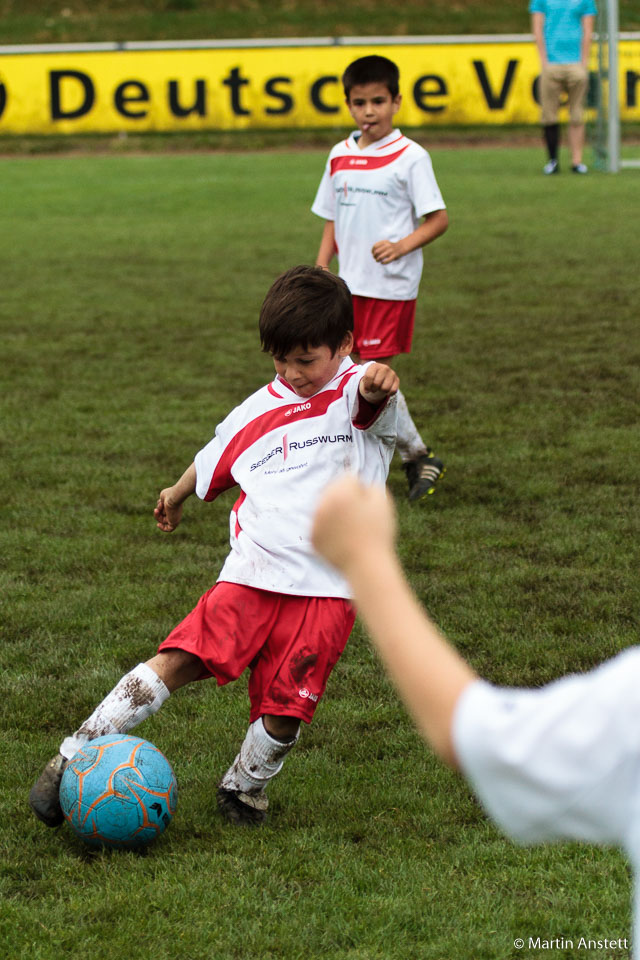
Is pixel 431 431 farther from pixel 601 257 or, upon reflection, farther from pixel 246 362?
pixel 601 257

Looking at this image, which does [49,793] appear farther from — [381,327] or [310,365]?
[381,327]

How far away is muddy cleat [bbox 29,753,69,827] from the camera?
9.75 ft

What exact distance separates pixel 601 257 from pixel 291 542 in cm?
873

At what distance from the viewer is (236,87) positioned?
21.6m

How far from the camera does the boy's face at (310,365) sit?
3025mm

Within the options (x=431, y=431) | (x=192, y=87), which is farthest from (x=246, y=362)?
(x=192, y=87)

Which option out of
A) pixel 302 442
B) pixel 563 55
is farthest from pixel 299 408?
pixel 563 55

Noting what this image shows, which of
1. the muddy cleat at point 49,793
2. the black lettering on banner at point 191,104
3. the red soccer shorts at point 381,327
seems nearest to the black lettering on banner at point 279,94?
the black lettering on banner at point 191,104

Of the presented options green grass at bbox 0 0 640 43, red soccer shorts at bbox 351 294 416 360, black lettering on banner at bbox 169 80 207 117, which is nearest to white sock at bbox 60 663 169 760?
red soccer shorts at bbox 351 294 416 360

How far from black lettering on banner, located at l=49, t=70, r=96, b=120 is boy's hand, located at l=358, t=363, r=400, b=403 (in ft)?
65.9

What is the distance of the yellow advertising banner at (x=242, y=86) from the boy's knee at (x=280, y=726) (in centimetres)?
1943

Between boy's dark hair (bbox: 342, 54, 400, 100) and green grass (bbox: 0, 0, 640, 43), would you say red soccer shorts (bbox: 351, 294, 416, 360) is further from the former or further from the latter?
green grass (bbox: 0, 0, 640, 43)

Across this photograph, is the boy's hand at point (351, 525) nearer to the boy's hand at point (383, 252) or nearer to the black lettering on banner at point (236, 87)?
the boy's hand at point (383, 252)

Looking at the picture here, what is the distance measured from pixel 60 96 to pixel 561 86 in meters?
9.64
